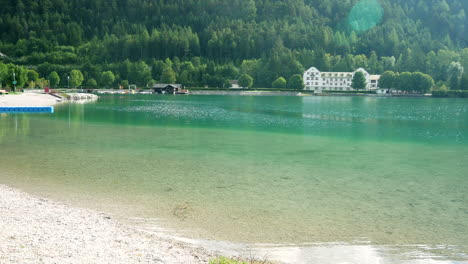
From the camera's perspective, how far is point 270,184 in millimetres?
16844

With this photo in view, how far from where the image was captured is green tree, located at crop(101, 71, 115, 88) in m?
167

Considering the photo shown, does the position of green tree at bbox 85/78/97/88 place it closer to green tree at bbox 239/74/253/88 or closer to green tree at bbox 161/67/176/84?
green tree at bbox 161/67/176/84

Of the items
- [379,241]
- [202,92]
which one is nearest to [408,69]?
[202,92]

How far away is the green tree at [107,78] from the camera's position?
167 m

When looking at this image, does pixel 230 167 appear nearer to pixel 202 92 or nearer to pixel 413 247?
pixel 413 247

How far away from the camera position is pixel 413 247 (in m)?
10.3

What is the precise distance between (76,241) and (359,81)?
159 metres

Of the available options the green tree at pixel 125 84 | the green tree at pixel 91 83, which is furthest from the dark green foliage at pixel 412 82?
the green tree at pixel 91 83

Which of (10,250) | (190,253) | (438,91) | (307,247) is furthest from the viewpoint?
(438,91)

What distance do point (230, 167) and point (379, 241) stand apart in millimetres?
10286

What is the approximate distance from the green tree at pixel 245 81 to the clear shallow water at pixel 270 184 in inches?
5090

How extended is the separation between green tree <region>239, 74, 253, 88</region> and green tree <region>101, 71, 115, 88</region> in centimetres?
4866

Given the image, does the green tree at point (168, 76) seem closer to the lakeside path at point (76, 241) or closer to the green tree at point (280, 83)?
the green tree at point (280, 83)

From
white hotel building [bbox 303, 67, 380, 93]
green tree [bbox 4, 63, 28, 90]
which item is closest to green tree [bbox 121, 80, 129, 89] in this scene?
white hotel building [bbox 303, 67, 380, 93]
